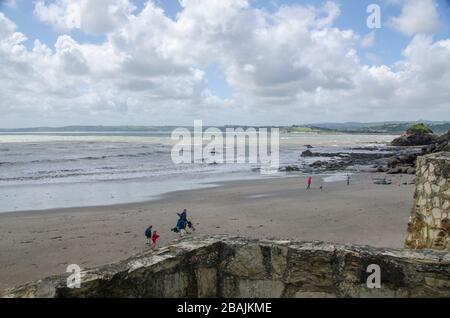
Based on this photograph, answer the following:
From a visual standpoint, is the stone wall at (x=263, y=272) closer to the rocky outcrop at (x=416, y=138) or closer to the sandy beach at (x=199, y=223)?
the sandy beach at (x=199, y=223)

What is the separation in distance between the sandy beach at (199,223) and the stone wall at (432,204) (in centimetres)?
742

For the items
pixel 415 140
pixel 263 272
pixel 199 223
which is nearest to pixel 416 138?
pixel 415 140

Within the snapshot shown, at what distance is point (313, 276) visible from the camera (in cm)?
379

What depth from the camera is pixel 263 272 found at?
12.7ft

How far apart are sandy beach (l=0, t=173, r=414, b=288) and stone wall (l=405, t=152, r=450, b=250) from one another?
24.3 ft

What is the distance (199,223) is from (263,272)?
13.3 m

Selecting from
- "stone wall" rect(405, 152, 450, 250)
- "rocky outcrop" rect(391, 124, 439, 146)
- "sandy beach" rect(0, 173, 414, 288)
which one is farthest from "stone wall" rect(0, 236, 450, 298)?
"rocky outcrop" rect(391, 124, 439, 146)

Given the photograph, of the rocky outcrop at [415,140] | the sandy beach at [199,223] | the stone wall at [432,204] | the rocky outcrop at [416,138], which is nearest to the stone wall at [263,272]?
the stone wall at [432,204]

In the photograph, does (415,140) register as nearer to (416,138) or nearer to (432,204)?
(416,138)

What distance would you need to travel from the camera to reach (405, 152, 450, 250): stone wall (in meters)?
5.46

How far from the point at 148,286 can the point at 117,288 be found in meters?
0.30
